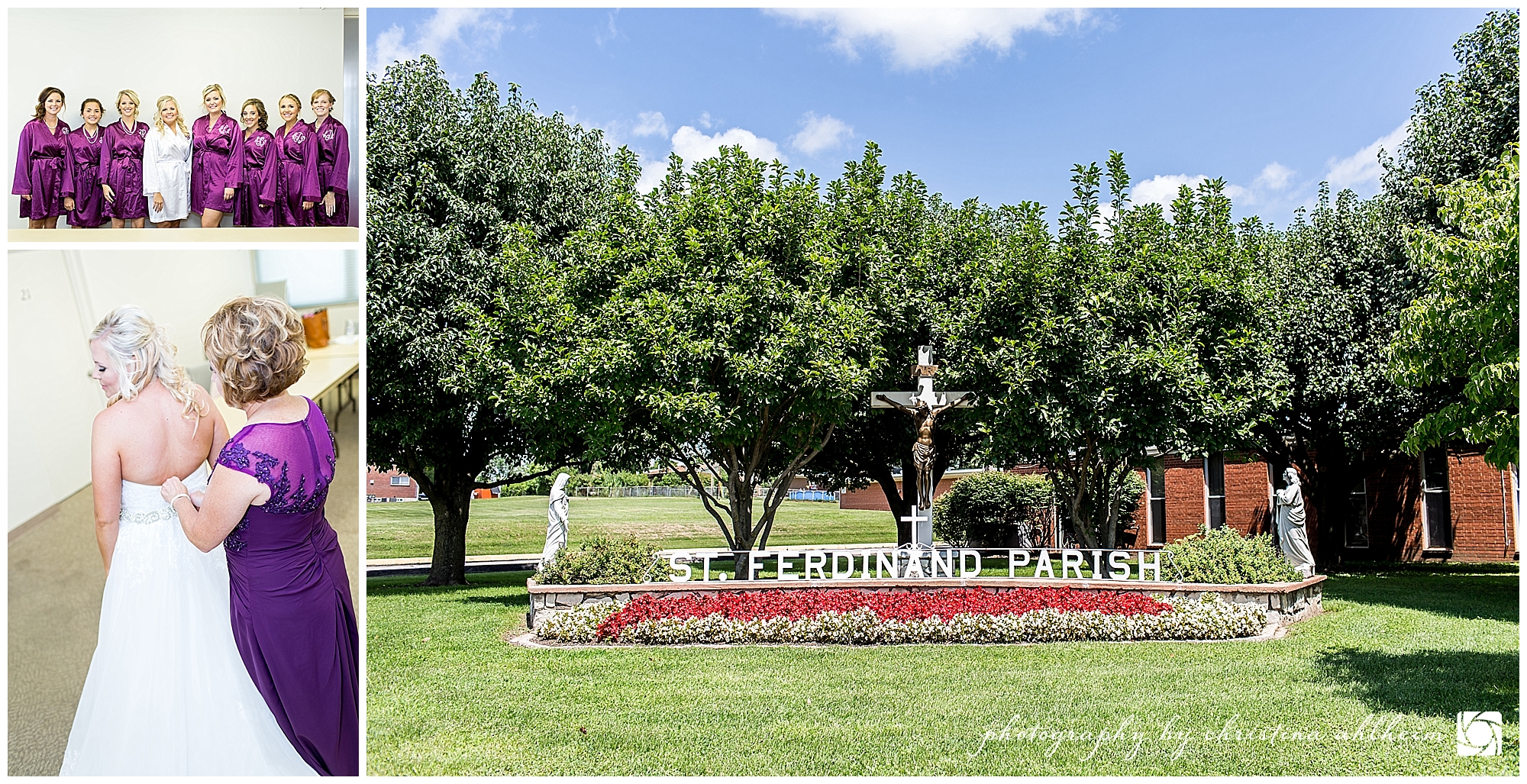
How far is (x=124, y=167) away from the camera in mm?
4711

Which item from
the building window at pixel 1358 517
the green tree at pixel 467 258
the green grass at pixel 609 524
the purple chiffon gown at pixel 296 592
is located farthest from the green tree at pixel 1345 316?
the green grass at pixel 609 524

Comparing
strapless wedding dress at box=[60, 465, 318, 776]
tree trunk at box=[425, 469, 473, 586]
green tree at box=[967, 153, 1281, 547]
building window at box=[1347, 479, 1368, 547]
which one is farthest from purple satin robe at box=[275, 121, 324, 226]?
building window at box=[1347, 479, 1368, 547]

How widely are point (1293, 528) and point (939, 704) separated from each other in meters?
9.95

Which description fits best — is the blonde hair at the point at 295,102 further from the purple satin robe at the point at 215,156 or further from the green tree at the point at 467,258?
the green tree at the point at 467,258

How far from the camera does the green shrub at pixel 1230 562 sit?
14.5 metres

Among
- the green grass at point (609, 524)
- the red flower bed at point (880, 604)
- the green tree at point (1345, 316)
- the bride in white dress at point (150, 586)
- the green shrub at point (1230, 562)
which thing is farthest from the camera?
the green grass at point (609, 524)

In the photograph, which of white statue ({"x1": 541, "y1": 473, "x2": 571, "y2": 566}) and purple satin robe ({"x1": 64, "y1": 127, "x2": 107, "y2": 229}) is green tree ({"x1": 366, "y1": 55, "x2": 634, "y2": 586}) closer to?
white statue ({"x1": 541, "y1": 473, "x2": 571, "y2": 566})

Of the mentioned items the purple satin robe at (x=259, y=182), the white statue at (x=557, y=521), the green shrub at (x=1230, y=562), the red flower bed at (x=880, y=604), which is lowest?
the red flower bed at (x=880, y=604)

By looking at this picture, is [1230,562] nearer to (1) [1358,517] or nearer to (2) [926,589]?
(2) [926,589]

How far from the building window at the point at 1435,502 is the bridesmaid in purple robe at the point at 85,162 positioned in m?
30.4

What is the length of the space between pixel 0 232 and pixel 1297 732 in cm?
909

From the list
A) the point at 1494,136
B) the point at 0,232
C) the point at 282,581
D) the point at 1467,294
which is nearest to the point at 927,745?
the point at 282,581

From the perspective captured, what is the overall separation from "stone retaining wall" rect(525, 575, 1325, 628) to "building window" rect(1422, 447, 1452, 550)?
15.6m

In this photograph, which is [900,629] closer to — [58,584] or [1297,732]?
[1297,732]
